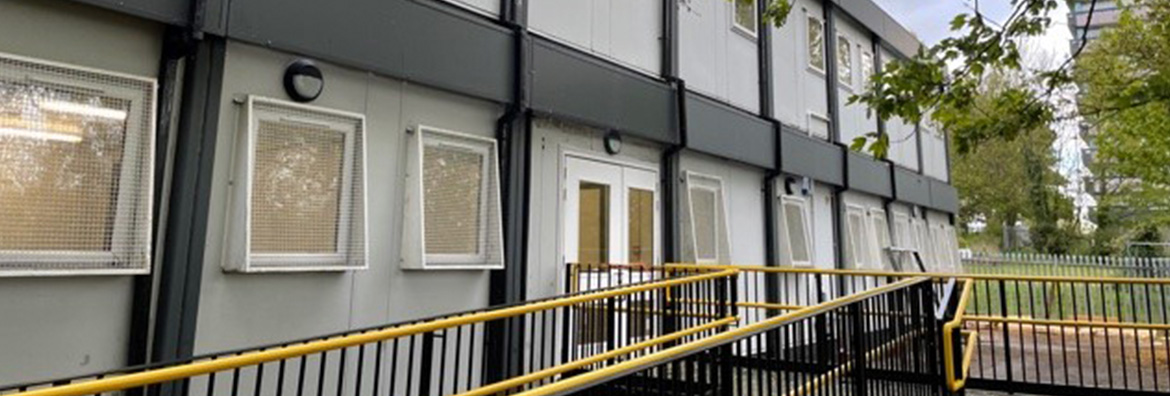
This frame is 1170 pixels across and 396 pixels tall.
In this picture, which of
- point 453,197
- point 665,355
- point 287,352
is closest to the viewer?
point 665,355

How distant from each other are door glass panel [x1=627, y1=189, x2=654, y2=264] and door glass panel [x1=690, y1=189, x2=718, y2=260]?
752 millimetres

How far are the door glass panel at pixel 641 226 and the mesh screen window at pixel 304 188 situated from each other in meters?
3.21

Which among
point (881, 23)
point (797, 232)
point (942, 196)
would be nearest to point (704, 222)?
point (797, 232)

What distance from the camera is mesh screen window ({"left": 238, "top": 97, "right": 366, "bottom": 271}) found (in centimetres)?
395

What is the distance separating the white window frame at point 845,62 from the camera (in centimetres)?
1159

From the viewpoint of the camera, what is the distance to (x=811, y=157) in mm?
9875

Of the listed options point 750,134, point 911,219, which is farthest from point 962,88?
point 911,219

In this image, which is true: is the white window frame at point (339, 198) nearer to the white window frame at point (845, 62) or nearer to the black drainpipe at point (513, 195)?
the black drainpipe at point (513, 195)

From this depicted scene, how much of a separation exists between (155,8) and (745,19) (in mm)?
7565

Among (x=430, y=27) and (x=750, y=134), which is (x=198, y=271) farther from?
(x=750, y=134)

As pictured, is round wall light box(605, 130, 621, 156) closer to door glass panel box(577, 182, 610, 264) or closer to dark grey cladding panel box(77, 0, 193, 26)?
door glass panel box(577, 182, 610, 264)

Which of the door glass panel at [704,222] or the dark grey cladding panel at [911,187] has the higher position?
the dark grey cladding panel at [911,187]

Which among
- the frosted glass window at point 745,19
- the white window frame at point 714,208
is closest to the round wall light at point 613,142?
the white window frame at point 714,208

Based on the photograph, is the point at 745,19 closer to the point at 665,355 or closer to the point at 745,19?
the point at 745,19
